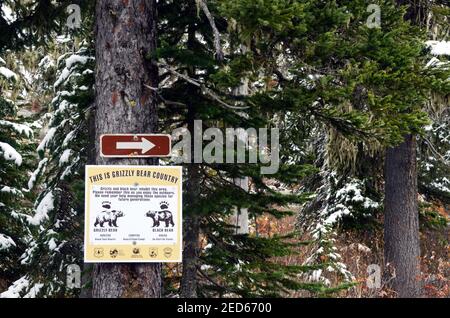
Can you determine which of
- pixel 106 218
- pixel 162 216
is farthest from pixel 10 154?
pixel 162 216

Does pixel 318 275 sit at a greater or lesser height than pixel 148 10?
lesser

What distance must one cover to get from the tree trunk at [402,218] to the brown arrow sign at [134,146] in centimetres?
741

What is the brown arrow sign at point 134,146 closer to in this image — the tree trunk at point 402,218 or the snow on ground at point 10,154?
the snow on ground at point 10,154

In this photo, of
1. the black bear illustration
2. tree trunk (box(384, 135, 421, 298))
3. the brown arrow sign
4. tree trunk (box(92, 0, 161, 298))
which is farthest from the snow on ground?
tree trunk (box(384, 135, 421, 298))

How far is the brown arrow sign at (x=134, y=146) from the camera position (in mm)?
6148

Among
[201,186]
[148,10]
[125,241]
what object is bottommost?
[125,241]

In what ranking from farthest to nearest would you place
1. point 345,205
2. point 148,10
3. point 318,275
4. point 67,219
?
point 345,205 → point 318,275 → point 67,219 → point 148,10

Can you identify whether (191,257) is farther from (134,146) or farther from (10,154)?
(10,154)

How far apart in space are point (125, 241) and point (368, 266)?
8318 millimetres

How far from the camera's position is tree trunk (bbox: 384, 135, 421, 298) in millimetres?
12422

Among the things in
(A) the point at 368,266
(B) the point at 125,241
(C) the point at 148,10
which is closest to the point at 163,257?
(B) the point at 125,241

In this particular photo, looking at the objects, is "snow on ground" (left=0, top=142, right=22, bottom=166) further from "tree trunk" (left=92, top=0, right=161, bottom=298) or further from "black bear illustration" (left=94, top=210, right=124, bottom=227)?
"black bear illustration" (left=94, top=210, right=124, bottom=227)
